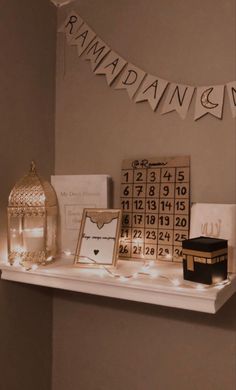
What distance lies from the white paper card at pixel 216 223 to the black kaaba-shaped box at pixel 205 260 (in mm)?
86

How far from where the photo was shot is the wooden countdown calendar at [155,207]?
3.83 ft

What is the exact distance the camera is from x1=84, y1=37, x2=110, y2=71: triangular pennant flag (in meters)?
1.31

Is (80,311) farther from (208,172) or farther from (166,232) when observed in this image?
(208,172)

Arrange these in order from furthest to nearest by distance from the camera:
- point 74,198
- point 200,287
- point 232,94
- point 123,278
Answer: point 74,198, point 232,94, point 123,278, point 200,287

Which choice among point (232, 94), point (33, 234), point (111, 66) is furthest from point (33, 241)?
point (232, 94)

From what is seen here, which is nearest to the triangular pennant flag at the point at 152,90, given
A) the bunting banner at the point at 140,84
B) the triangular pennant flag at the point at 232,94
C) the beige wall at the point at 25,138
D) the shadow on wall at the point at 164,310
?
the bunting banner at the point at 140,84

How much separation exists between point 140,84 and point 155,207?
1.55 feet

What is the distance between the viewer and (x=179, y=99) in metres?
1.18

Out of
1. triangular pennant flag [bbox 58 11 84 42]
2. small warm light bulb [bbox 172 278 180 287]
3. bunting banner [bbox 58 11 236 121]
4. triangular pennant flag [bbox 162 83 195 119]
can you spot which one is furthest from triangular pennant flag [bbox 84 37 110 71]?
small warm light bulb [bbox 172 278 180 287]

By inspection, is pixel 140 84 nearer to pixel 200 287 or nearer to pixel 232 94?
pixel 232 94

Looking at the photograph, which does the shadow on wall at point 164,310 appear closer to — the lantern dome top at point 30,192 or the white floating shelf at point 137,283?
the white floating shelf at point 137,283

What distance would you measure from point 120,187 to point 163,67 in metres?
0.48

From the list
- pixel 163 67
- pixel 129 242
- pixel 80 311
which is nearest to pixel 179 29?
pixel 163 67

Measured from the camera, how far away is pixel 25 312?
129 cm
